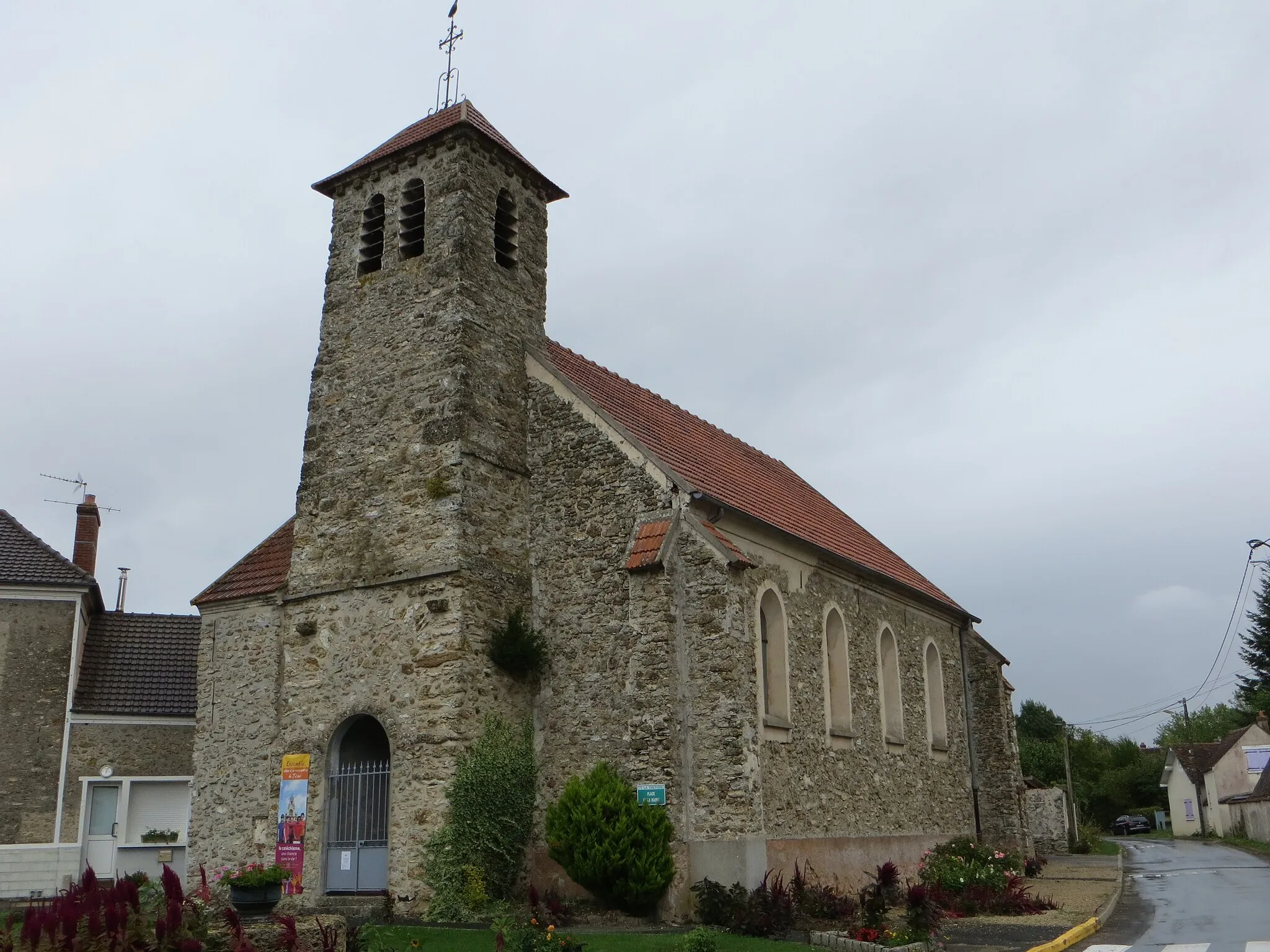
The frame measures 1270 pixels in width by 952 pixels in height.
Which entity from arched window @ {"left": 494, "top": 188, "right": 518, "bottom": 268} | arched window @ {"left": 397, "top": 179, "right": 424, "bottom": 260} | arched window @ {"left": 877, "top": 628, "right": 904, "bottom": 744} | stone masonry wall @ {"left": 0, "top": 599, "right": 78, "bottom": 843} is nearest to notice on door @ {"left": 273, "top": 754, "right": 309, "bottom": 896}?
stone masonry wall @ {"left": 0, "top": 599, "right": 78, "bottom": 843}

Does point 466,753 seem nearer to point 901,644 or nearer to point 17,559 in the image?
point 901,644

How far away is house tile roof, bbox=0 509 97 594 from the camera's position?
23031 mm

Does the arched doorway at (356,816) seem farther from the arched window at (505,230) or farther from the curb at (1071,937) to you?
the curb at (1071,937)

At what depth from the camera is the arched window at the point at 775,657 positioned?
→ 667 inches

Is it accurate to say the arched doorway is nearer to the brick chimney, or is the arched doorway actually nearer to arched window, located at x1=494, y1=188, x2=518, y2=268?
arched window, located at x1=494, y1=188, x2=518, y2=268

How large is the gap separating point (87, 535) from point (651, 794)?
698 inches

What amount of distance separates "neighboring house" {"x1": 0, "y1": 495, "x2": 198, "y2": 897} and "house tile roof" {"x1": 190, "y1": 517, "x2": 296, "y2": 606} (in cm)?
422

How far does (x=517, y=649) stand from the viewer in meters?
16.8

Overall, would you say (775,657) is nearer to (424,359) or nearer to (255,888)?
(424,359)

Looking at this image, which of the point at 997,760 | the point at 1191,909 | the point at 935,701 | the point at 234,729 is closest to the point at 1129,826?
the point at 997,760

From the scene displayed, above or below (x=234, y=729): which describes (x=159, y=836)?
below

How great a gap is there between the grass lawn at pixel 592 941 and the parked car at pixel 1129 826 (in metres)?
59.6

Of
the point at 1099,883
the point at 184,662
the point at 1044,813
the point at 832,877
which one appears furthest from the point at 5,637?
the point at 1044,813

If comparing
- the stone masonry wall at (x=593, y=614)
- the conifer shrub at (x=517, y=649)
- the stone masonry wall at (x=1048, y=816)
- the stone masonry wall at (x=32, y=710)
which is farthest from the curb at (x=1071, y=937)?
the stone masonry wall at (x=1048, y=816)
